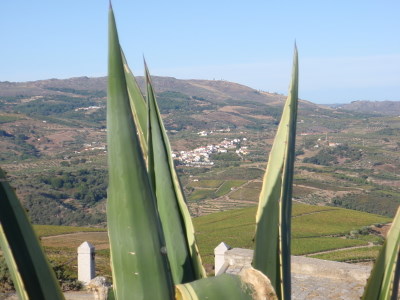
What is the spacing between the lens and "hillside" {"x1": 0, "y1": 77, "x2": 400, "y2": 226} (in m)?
36.9

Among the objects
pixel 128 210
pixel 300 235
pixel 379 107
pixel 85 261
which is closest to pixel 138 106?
pixel 128 210

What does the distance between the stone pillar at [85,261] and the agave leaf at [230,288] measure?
7.77m

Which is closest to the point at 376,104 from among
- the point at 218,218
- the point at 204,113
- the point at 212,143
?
the point at 204,113

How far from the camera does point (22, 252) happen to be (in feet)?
2.74

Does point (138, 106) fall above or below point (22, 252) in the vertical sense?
above

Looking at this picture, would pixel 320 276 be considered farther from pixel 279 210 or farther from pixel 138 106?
pixel 279 210

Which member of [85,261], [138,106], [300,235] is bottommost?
[300,235]

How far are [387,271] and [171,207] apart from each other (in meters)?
0.46

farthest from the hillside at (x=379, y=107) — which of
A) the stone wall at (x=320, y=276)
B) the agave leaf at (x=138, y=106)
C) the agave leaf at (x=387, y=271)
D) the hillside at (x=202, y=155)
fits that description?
the agave leaf at (x=387, y=271)

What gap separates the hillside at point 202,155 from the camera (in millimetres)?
36878

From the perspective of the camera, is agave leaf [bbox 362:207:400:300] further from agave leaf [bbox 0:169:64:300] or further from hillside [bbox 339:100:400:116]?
hillside [bbox 339:100:400:116]

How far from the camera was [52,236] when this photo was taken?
20703mm

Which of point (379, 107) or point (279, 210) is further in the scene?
point (379, 107)

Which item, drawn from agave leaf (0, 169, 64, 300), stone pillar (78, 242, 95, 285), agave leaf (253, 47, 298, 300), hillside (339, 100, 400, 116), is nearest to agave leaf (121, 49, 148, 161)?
agave leaf (253, 47, 298, 300)
